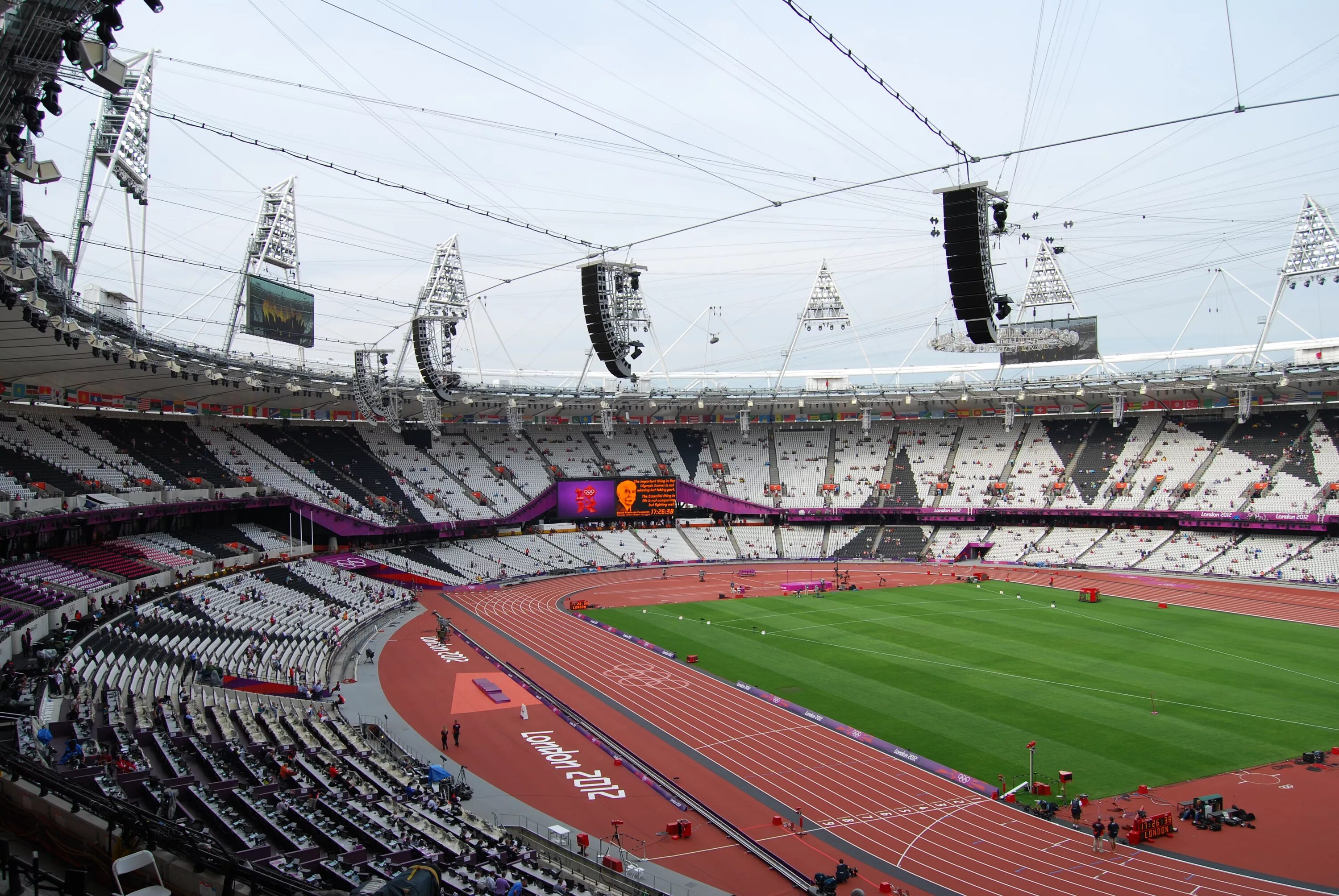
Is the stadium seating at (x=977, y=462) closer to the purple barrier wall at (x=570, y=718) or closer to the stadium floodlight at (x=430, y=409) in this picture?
the stadium floodlight at (x=430, y=409)

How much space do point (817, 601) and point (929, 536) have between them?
19446 millimetres

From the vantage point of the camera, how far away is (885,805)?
62.5 ft

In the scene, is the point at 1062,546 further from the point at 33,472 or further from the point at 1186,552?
the point at 33,472

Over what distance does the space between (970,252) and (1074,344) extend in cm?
5072

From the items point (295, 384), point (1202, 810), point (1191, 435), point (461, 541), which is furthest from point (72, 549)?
point (1191, 435)

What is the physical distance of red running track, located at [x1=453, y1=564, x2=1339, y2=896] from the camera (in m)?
15.5

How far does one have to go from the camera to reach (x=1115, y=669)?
1142 inches

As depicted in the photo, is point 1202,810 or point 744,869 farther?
point 1202,810

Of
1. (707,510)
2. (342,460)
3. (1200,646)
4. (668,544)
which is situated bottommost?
(668,544)

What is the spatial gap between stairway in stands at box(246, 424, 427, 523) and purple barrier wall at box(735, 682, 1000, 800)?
31.7 metres

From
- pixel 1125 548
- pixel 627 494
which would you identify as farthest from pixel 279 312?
pixel 1125 548

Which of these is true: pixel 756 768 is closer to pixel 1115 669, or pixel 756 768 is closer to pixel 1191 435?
pixel 1115 669

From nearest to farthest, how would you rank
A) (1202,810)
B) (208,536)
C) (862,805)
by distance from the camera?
(1202,810), (862,805), (208,536)

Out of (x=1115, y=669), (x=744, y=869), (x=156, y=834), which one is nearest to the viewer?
(x=156, y=834)
